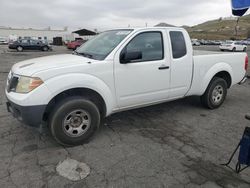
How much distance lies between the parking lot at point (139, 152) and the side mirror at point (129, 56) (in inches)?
51.4

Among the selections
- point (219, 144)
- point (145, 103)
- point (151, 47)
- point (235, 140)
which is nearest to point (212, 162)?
point (219, 144)

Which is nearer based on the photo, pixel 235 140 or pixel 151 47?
pixel 235 140

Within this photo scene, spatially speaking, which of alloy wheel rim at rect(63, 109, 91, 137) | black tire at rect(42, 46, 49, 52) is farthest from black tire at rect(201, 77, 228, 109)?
black tire at rect(42, 46, 49, 52)

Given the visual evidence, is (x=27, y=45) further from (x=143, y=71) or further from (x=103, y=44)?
(x=143, y=71)

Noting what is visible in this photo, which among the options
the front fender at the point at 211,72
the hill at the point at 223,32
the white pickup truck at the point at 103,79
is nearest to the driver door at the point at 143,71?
the white pickup truck at the point at 103,79

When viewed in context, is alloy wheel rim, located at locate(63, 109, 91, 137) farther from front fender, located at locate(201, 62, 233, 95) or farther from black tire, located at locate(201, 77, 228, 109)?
black tire, located at locate(201, 77, 228, 109)

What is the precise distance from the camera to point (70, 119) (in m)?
3.45

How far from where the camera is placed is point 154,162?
3143 millimetres

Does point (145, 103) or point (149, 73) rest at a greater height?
point (149, 73)

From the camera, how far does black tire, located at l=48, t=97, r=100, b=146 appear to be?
3.29 meters

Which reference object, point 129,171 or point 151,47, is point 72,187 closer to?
point 129,171

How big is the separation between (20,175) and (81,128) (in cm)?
109

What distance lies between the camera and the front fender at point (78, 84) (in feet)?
10.4

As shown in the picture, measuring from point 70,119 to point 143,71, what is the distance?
4.84 feet
